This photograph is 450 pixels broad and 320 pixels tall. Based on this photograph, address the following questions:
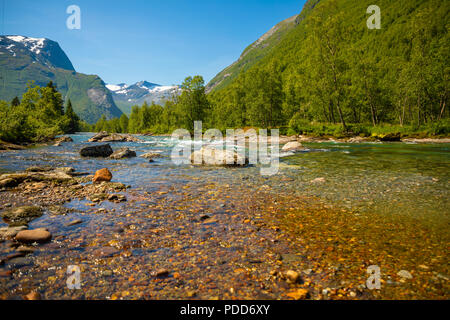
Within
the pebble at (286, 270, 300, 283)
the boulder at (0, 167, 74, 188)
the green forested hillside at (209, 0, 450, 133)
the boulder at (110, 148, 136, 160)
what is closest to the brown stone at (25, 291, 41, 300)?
the pebble at (286, 270, 300, 283)

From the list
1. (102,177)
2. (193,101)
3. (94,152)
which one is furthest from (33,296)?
(193,101)

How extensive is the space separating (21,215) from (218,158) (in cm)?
1100

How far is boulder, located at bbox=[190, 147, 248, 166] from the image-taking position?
15055 mm

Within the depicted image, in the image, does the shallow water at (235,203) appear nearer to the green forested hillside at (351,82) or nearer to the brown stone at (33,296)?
the brown stone at (33,296)

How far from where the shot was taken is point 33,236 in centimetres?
464

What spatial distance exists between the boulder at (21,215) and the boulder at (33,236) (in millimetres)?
1127

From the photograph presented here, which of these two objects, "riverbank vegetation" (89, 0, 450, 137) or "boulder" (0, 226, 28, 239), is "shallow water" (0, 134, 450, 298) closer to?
"boulder" (0, 226, 28, 239)

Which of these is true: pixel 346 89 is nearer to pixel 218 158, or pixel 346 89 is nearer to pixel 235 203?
pixel 218 158

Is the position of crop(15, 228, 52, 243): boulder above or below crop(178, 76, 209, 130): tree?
below

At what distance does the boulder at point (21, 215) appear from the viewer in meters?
5.61

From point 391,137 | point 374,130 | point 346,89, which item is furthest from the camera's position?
point 346,89

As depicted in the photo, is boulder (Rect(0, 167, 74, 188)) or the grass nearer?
boulder (Rect(0, 167, 74, 188))

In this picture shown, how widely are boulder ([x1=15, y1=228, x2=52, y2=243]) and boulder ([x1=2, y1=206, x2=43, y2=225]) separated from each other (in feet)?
3.70
